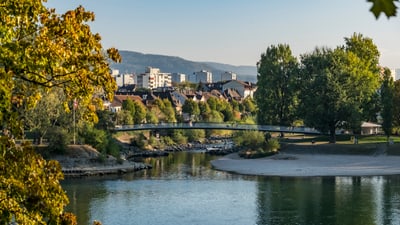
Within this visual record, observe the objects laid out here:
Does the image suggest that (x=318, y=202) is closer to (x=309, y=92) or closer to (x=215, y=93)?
(x=309, y=92)

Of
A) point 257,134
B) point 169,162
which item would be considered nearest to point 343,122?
point 257,134

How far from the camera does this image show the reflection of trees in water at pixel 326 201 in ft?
114

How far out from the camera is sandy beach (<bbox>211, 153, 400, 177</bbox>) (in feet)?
182

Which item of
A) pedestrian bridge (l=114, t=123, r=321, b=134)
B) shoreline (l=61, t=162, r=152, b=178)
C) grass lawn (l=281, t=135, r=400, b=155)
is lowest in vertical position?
shoreline (l=61, t=162, r=152, b=178)

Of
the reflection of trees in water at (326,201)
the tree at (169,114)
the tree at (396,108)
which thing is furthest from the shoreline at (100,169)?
the tree at (169,114)

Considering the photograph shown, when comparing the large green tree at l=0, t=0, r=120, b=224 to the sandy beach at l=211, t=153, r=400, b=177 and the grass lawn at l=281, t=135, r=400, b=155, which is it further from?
the grass lawn at l=281, t=135, r=400, b=155

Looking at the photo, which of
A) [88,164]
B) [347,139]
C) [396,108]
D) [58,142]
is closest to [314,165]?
[347,139]

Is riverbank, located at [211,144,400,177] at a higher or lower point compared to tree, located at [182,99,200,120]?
lower

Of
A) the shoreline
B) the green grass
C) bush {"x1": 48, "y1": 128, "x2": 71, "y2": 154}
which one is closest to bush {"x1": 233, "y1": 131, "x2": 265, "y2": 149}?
the green grass

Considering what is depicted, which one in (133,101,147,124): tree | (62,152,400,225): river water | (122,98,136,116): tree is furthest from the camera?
(122,98,136,116): tree

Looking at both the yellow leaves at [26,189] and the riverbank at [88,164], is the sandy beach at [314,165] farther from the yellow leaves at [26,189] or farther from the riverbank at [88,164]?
the yellow leaves at [26,189]

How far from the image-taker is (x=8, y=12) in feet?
24.9

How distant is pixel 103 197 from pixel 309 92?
33.6 metres

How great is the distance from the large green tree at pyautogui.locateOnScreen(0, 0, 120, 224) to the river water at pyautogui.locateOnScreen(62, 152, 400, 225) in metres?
26.6
